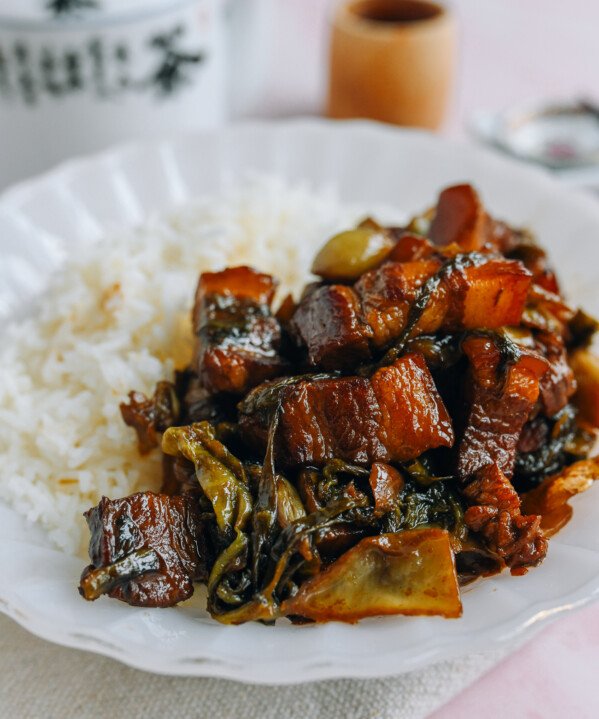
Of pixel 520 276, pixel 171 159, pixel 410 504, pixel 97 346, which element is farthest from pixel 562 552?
pixel 171 159

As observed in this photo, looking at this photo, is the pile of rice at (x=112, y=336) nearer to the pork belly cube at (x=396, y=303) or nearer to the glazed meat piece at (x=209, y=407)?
the glazed meat piece at (x=209, y=407)

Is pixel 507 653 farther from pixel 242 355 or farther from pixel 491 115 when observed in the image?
pixel 491 115

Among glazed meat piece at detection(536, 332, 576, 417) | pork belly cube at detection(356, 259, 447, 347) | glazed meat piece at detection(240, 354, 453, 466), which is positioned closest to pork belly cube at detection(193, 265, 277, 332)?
pork belly cube at detection(356, 259, 447, 347)

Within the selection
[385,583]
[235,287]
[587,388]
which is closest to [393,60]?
[235,287]

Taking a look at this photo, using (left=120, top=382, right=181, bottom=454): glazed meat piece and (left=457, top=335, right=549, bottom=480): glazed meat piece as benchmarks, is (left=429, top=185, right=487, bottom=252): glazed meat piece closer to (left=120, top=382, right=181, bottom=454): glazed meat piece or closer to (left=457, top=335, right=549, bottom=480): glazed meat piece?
(left=457, top=335, right=549, bottom=480): glazed meat piece

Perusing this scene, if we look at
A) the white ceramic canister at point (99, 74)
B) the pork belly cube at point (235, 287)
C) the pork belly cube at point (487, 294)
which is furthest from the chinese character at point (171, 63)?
the pork belly cube at point (487, 294)
